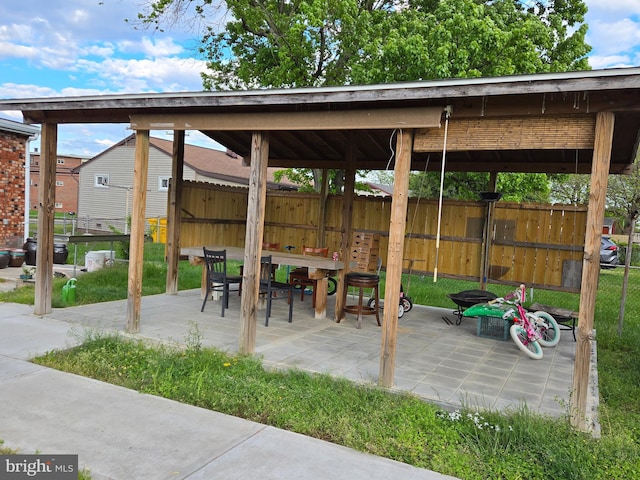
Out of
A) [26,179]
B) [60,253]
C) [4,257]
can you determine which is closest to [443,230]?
[60,253]

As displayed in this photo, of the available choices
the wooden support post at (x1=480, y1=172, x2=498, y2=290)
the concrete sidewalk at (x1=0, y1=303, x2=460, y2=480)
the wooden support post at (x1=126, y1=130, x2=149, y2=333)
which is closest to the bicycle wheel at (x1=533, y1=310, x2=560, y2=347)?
the wooden support post at (x1=480, y1=172, x2=498, y2=290)

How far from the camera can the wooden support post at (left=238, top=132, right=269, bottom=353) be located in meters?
5.19

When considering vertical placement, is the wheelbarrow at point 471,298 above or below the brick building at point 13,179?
below

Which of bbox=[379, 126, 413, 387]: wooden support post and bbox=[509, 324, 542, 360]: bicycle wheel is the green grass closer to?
bbox=[379, 126, 413, 387]: wooden support post

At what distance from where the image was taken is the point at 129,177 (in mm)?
25703

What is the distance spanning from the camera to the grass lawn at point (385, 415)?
10.3ft

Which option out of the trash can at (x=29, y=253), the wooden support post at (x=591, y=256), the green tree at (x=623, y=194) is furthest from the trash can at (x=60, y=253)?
the green tree at (x=623, y=194)

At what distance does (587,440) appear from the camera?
3451 millimetres

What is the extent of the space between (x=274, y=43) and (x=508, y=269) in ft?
32.9

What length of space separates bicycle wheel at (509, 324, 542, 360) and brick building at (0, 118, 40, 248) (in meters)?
11.4

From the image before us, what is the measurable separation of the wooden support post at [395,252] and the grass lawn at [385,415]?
343 mm

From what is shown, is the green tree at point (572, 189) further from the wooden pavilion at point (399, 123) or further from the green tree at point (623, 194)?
the wooden pavilion at point (399, 123)

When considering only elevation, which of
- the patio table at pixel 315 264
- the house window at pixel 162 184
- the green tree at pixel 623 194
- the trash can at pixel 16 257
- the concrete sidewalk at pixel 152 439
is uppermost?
the green tree at pixel 623 194

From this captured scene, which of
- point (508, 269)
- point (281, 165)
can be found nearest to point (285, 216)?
point (281, 165)
